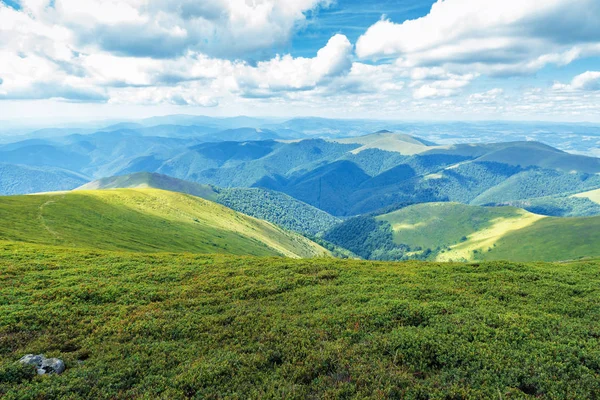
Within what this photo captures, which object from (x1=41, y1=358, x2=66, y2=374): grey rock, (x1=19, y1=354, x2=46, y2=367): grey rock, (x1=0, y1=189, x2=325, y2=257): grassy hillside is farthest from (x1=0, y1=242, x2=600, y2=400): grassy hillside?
(x1=0, y1=189, x2=325, y2=257): grassy hillside

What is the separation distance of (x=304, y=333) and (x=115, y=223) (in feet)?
342

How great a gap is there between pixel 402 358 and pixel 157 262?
1322 inches

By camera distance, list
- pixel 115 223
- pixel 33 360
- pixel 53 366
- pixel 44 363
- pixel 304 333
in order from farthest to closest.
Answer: pixel 115 223 < pixel 304 333 < pixel 33 360 < pixel 44 363 < pixel 53 366

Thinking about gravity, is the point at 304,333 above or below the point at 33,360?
below

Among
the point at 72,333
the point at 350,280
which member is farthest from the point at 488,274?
the point at 72,333

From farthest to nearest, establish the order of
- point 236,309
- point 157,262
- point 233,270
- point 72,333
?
point 157,262 < point 233,270 < point 236,309 < point 72,333

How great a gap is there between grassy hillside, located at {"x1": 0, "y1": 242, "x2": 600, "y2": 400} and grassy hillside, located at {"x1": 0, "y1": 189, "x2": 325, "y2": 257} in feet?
142

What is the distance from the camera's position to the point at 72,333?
854 inches

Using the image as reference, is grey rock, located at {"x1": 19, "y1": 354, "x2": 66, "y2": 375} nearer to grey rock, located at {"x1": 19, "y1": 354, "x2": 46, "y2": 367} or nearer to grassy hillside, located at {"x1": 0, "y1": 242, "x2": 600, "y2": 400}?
grey rock, located at {"x1": 19, "y1": 354, "x2": 46, "y2": 367}

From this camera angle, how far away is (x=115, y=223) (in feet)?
344

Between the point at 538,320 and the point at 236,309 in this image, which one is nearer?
the point at 538,320

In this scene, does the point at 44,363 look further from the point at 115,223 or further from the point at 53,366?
the point at 115,223

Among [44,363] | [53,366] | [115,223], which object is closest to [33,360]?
[44,363]

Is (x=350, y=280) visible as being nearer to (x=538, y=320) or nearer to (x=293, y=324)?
(x=293, y=324)
